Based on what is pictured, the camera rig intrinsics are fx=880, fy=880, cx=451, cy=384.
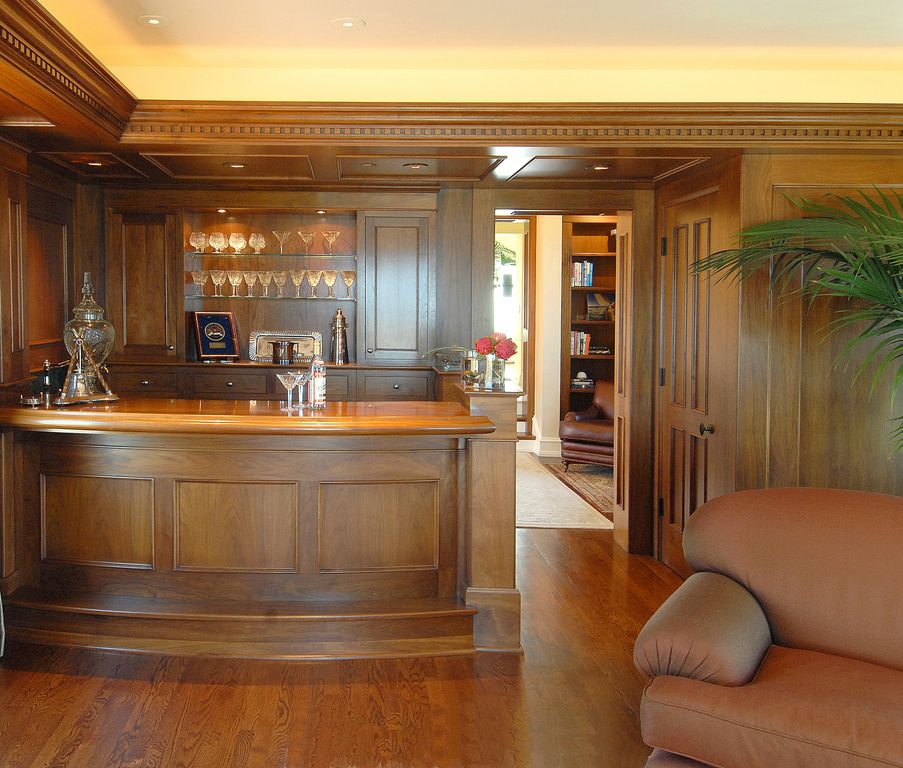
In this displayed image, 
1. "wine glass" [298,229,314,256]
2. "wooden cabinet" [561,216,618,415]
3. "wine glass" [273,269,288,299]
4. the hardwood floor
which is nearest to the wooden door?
the hardwood floor

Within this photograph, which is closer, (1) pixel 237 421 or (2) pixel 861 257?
(2) pixel 861 257

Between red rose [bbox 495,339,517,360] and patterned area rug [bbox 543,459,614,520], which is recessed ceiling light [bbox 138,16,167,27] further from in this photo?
patterned area rug [bbox 543,459,614,520]

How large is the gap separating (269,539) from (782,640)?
214 cm

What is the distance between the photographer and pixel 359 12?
371cm

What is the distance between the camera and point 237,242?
6.11 m

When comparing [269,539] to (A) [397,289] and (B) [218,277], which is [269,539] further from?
(B) [218,277]

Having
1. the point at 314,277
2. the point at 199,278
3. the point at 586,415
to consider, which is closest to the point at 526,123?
the point at 314,277

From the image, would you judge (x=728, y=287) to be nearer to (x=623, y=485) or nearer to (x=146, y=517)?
(x=623, y=485)

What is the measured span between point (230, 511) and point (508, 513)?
1.23 m

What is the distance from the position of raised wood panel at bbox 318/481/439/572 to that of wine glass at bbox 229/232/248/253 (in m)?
2.82

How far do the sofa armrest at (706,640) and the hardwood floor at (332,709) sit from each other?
619 mm

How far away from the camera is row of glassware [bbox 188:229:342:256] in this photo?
6074 mm

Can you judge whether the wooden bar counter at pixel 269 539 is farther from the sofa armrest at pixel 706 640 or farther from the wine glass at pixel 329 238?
the wine glass at pixel 329 238

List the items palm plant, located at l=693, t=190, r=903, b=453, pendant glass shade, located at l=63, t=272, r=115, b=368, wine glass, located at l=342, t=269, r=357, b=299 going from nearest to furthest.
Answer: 1. palm plant, located at l=693, t=190, r=903, b=453
2. pendant glass shade, located at l=63, t=272, r=115, b=368
3. wine glass, located at l=342, t=269, r=357, b=299
